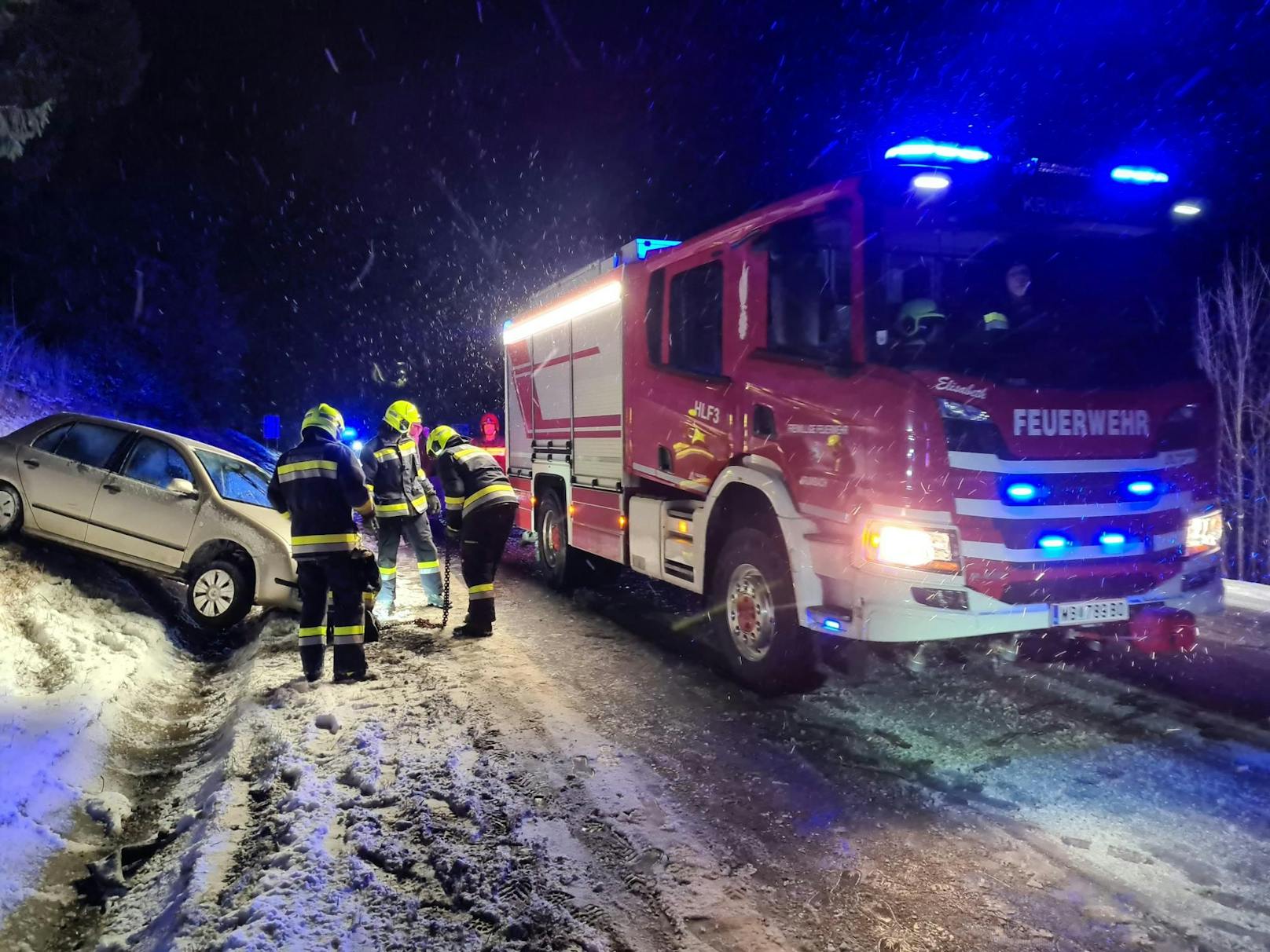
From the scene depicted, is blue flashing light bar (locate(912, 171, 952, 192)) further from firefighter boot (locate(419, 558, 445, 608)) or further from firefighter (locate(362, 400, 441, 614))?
firefighter boot (locate(419, 558, 445, 608))

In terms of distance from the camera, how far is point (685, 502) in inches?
244

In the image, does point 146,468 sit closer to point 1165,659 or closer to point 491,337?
point 1165,659

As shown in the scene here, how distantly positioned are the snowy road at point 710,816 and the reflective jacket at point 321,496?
909mm

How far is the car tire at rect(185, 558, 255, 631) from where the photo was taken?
22.5 ft

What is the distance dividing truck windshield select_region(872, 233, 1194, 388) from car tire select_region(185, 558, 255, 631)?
5.28 metres

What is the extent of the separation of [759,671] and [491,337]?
62.9 m

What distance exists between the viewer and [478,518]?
22.3 feet

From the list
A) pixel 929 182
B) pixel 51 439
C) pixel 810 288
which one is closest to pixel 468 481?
pixel 810 288

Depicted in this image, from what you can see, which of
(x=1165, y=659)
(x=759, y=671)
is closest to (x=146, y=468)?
(x=759, y=671)

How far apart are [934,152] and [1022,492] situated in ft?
6.01

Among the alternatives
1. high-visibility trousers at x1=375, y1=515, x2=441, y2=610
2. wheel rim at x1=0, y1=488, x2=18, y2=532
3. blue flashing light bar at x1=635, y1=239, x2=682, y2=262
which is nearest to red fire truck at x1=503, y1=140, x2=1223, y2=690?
blue flashing light bar at x1=635, y1=239, x2=682, y2=262

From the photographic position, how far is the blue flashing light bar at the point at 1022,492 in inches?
167

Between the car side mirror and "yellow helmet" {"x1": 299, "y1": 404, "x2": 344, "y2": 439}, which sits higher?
"yellow helmet" {"x1": 299, "y1": 404, "x2": 344, "y2": 439}

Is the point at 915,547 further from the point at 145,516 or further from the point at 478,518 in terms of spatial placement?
the point at 145,516
